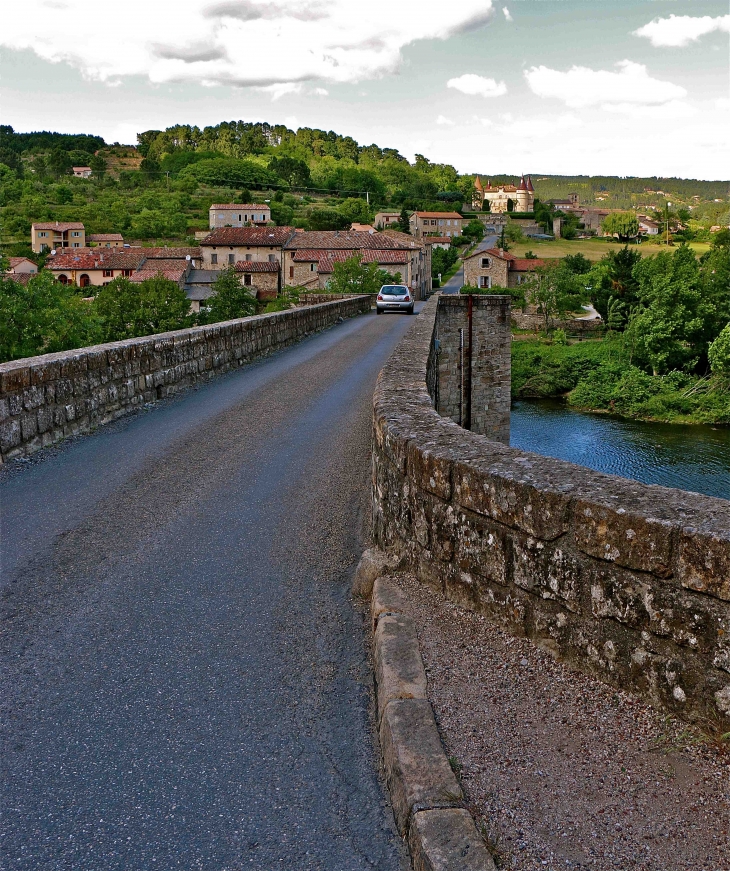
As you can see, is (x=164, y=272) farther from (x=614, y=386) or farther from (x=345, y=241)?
(x=614, y=386)

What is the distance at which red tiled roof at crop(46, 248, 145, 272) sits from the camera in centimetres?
10094

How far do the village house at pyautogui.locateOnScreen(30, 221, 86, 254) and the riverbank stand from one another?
301 feet

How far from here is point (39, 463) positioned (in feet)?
24.5

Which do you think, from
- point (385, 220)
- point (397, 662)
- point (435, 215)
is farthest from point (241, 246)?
point (397, 662)

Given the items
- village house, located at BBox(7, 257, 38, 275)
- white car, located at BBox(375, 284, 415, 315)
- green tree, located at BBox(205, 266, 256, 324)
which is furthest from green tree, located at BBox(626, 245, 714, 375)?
village house, located at BBox(7, 257, 38, 275)

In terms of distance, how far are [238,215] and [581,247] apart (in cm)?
5818

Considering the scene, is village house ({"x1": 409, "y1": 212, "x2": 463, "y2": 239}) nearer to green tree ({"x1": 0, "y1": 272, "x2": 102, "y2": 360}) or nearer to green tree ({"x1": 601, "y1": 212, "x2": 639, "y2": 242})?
green tree ({"x1": 601, "y1": 212, "x2": 639, "y2": 242})

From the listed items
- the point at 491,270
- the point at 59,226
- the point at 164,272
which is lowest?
the point at 164,272

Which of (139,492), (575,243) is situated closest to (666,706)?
(139,492)

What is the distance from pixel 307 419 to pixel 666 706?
7.47m

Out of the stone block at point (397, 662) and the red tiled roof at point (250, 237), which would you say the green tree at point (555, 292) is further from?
the stone block at point (397, 662)

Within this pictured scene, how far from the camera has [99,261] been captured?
102062 mm

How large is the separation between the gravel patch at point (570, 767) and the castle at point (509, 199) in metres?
187

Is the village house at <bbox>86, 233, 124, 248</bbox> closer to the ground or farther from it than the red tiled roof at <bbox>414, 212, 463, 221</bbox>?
closer to the ground
